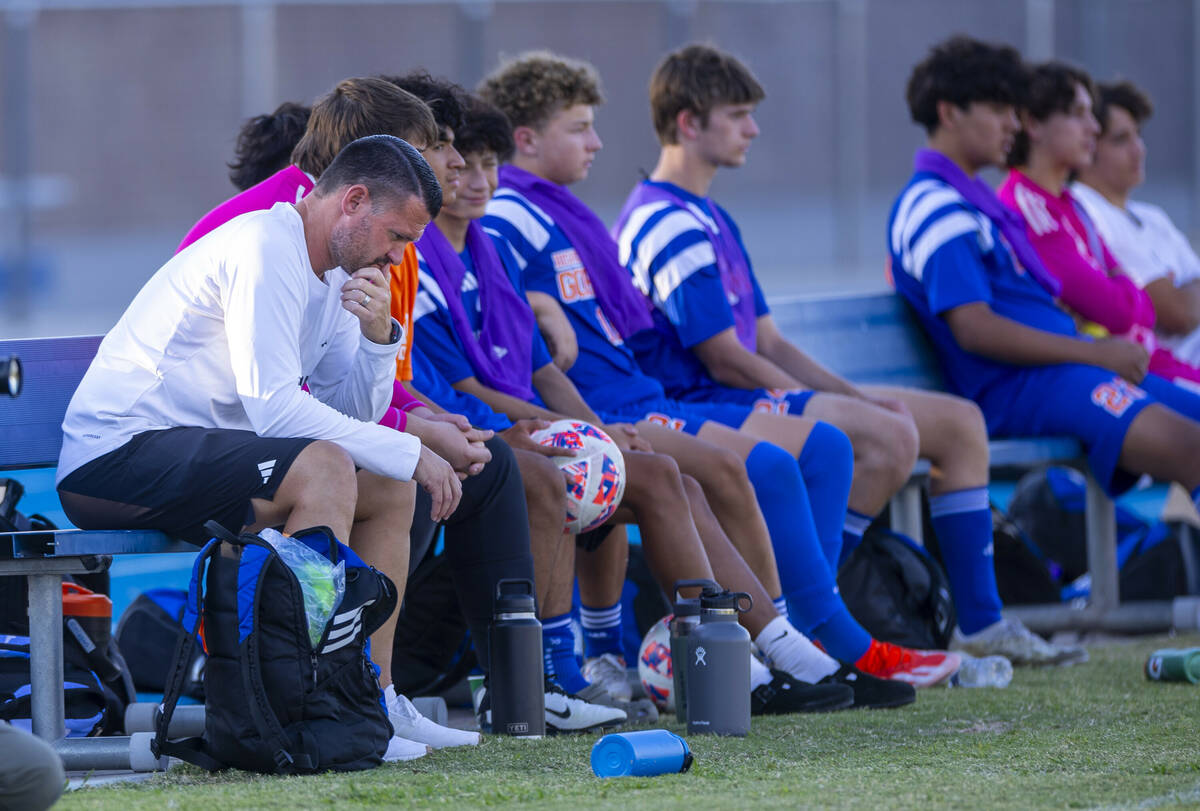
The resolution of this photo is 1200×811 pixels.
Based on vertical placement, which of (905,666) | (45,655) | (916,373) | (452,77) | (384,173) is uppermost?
(452,77)

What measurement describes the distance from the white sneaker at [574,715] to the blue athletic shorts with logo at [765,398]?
4.43 ft

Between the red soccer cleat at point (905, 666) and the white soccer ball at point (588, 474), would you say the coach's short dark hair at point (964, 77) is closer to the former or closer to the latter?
the red soccer cleat at point (905, 666)

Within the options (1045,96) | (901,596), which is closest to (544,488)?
(901,596)

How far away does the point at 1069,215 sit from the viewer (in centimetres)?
638

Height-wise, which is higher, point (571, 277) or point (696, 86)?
point (696, 86)

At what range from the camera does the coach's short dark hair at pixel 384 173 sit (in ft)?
10.6

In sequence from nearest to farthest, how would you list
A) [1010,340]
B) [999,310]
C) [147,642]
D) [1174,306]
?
[147,642], [1010,340], [999,310], [1174,306]

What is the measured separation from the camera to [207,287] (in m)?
3.21

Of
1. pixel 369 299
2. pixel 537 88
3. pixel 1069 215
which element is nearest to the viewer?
pixel 369 299

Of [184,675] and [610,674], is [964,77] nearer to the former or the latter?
[610,674]

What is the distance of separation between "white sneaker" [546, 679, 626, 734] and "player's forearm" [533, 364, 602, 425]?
0.90m

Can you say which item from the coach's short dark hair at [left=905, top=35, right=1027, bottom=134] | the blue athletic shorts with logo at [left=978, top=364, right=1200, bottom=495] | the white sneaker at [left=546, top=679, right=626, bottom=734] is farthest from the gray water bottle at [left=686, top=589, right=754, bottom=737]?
the coach's short dark hair at [left=905, top=35, right=1027, bottom=134]

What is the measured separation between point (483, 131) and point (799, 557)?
53.4 inches

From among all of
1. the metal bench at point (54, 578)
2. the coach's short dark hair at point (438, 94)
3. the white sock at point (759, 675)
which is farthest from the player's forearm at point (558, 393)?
the metal bench at point (54, 578)
